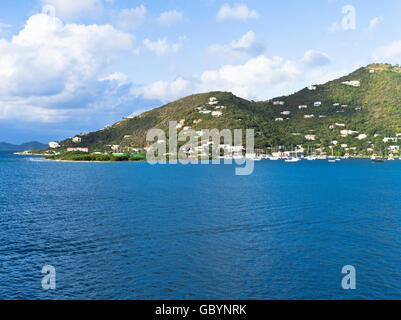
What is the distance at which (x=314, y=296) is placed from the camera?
19312 millimetres

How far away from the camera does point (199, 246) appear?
2741 cm

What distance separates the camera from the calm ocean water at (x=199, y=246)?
65.9 ft

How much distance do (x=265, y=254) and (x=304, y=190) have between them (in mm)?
37583

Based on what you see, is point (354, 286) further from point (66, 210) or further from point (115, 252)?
point (66, 210)

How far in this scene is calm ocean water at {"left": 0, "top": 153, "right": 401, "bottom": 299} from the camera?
20094 mm

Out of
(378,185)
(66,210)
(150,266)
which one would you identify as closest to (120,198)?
(66,210)

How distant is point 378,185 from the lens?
67.9m

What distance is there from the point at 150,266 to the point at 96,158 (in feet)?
462

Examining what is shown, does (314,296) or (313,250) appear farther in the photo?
(313,250)
